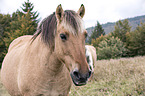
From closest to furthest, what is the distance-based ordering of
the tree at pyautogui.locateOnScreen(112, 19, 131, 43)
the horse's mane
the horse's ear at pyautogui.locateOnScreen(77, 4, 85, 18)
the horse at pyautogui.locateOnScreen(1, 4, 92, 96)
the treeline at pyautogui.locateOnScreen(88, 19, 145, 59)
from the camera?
the horse at pyautogui.locateOnScreen(1, 4, 92, 96), the horse's mane, the horse's ear at pyautogui.locateOnScreen(77, 4, 85, 18), the treeline at pyautogui.locateOnScreen(88, 19, 145, 59), the tree at pyautogui.locateOnScreen(112, 19, 131, 43)

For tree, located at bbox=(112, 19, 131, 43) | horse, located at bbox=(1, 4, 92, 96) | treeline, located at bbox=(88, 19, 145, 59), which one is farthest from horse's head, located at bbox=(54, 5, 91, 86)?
tree, located at bbox=(112, 19, 131, 43)

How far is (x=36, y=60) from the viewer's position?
1.94m

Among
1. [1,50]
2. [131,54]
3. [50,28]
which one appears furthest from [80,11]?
[131,54]

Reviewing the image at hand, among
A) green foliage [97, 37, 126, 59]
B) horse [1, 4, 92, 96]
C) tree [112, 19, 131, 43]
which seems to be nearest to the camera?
horse [1, 4, 92, 96]

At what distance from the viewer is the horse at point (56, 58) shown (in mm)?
1448

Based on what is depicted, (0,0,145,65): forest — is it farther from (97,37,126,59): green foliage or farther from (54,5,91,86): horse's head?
(54,5,91,86): horse's head

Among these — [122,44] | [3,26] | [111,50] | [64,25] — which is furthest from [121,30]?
[64,25]

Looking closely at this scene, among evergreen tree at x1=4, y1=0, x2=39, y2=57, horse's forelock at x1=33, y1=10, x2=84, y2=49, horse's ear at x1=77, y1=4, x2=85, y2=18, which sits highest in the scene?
evergreen tree at x1=4, y1=0, x2=39, y2=57

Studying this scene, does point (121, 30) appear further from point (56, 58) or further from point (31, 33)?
point (56, 58)

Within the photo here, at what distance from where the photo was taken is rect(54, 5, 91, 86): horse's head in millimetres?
1367

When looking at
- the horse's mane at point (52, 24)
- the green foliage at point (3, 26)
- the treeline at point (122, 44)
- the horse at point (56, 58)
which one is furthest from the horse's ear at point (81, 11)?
the green foliage at point (3, 26)

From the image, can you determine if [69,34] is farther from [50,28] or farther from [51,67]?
[51,67]

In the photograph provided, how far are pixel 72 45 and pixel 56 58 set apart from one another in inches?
17.9

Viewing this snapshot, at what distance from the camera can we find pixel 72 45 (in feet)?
4.83
